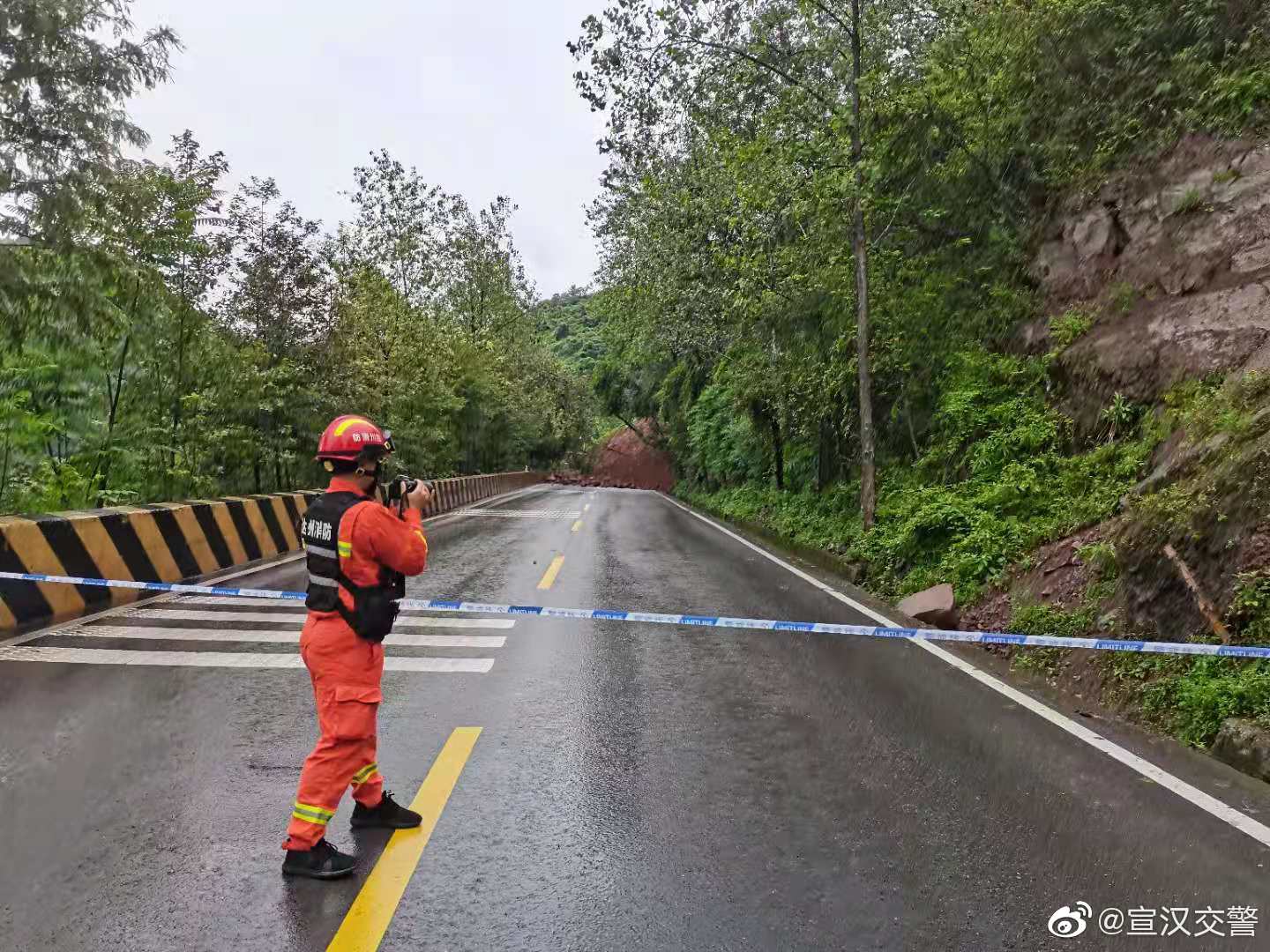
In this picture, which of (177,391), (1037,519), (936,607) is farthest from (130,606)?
(1037,519)

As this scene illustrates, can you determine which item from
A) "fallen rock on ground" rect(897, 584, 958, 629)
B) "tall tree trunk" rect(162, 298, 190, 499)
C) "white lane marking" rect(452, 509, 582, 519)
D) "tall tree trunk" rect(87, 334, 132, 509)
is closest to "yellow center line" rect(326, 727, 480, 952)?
"fallen rock on ground" rect(897, 584, 958, 629)

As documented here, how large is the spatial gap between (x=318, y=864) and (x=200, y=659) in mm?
3930

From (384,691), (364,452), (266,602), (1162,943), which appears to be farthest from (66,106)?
(1162,943)

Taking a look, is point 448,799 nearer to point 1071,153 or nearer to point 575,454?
point 1071,153

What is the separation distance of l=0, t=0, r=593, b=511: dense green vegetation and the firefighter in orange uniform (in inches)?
349

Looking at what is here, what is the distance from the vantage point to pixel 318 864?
3.49 m

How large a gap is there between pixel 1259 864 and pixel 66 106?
1244 cm

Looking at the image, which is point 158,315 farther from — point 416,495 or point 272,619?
point 416,495

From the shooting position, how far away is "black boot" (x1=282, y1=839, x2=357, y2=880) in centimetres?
347

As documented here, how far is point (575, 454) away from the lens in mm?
78625

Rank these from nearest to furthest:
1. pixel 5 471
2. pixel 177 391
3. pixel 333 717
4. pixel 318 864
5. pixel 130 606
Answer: pixel 318 864
pixel 333 717
pixel 130 606
pixel 5 471
pixel 177 391

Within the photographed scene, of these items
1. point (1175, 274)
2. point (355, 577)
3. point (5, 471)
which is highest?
point (1175, 274)

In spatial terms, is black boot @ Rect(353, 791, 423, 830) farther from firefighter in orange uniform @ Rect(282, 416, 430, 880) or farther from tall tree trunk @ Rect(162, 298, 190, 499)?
tall tree trunk @ Rect(162, 298, 190, 499)

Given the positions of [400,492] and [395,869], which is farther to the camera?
[400,492]
